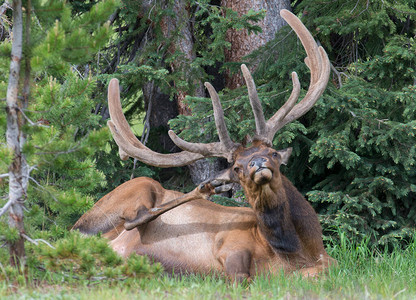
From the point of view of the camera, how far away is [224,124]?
Result: 5566mm

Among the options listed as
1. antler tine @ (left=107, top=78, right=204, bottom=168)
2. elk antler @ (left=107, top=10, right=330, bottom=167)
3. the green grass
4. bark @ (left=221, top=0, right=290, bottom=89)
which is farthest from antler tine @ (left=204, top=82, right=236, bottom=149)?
bark @ (left=221, top=0, right=290, bottom=89)

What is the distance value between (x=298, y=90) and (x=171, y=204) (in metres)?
1.74

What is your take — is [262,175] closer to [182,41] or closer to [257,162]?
[257,162]

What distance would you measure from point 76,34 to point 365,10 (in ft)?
14.9

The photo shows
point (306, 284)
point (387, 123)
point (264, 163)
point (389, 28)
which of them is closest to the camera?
point (306, 284)

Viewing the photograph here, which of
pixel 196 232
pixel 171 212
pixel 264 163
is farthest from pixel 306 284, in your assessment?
pixel 171 212

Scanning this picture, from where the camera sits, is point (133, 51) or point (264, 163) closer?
point (264, 163)

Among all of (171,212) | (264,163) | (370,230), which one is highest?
(264,163)

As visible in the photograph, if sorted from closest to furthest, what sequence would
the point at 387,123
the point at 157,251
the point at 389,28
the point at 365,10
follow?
1. the point at 157,251
2. the point at 387,123
3. the point at 365,10
4. the point at 389,28

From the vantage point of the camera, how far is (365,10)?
720 centimetres

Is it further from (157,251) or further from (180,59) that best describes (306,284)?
(180,59)

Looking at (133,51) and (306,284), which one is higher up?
(133,51)

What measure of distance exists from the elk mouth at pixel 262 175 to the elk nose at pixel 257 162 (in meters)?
0.04

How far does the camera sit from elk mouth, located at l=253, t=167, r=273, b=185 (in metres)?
4.96
